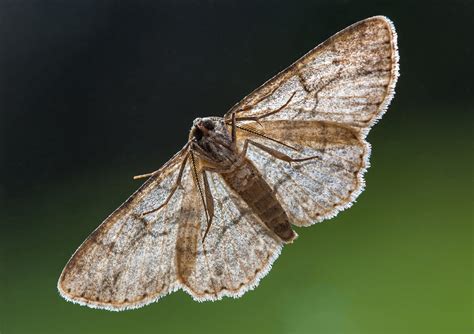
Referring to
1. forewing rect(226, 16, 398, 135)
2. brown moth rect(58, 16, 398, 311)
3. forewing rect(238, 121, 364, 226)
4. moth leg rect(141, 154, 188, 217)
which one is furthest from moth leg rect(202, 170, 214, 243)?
forewing rect(226, 16, 398, 135)

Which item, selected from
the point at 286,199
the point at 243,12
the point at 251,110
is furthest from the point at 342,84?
the point at 243,12

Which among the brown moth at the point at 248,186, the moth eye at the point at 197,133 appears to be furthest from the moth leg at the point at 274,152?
the moth eye at the point at 197,133

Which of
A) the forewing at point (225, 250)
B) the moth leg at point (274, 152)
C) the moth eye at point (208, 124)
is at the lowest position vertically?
the forewing at point (225, 250)

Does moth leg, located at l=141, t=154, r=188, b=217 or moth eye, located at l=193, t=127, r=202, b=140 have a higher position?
moth eye, located at l=193, t=127, r=202, b=140

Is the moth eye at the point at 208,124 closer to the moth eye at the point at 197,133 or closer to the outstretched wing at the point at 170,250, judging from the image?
the moth eye at the point at 197,133

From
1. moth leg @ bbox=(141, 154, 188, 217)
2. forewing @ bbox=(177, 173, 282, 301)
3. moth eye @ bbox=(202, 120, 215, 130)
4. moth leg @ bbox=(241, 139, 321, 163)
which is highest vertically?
moth eye @ bbox=(202, 120, 215, 130)

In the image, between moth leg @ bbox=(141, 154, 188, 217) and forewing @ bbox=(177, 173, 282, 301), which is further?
forewing @ bbox=(177, 173, 282, 301)

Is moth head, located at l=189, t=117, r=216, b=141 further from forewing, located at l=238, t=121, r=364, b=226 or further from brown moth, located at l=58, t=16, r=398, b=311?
forewing, located at l=238, t=121, r=364, b=226
